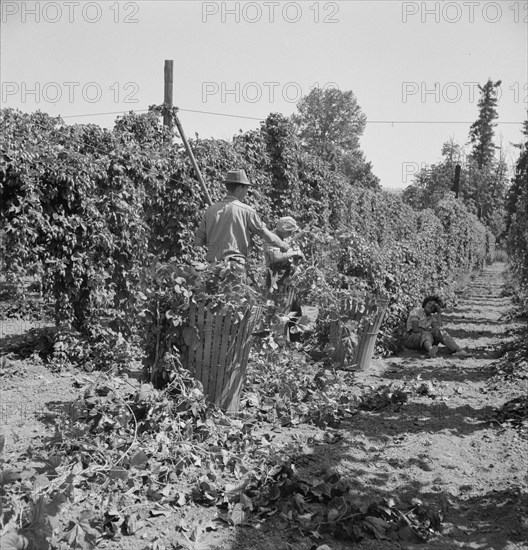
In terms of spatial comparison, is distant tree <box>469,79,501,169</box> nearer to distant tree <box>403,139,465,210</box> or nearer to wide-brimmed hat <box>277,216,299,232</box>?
distant tree <box>403,139,465,210</box>

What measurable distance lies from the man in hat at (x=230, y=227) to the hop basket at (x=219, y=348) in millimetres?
793

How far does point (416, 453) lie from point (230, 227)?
2.35m

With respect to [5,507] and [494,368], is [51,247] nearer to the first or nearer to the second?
[5,507]

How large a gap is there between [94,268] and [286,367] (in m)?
2.26

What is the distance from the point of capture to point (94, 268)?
6.07 meters

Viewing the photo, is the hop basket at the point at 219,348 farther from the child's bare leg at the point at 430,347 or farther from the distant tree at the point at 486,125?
the distant tree at the point at 486,125

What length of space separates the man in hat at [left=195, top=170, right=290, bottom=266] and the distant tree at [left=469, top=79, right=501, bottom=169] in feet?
208

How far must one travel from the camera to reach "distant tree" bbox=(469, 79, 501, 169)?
6347cm

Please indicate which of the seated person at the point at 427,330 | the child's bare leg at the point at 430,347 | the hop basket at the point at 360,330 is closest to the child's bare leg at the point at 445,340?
the seated person at the point at 427,330

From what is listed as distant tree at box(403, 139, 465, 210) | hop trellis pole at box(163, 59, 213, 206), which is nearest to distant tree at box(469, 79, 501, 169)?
distant tree at box(403, 139, 465, 210)

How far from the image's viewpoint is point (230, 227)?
5.01 m

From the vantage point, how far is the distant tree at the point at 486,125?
208ft

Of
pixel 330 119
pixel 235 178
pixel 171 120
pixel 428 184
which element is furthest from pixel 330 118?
pixel 235 178

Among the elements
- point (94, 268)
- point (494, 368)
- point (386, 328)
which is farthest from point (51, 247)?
point (494, 368)
